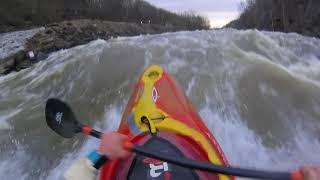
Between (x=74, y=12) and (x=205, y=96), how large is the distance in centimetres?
3365

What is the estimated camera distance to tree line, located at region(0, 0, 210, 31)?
3203cm

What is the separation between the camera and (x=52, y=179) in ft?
13.6

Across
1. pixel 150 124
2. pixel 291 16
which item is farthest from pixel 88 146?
pixel 291 16

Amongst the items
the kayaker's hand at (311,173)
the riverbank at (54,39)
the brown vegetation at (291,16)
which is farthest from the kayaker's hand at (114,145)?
the brown vegetation at (291,16)

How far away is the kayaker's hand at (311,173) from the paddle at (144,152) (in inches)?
0.7

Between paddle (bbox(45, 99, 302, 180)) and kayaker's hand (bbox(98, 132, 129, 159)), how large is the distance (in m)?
0.02

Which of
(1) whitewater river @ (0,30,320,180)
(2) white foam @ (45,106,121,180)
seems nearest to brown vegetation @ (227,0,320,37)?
(1) whitewater river @ (0,30,320,180)

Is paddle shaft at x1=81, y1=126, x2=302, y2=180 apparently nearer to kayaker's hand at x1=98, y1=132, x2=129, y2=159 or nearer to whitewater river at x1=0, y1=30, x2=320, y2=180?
kayaker's hand at x1=98, y1=132, x2=129, y2=159

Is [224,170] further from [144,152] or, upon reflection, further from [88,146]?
[88,146]

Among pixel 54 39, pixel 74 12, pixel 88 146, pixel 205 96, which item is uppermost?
pixel 74 12

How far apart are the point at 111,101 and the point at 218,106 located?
1127 millimetres

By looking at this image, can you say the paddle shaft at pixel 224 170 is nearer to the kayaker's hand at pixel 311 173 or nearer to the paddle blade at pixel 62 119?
the kayaker's hand at pixel 311 173

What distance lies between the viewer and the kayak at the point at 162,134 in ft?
8.62

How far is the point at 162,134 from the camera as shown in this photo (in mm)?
2916
